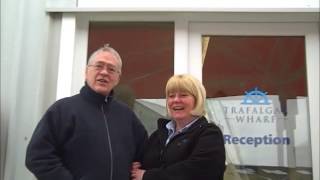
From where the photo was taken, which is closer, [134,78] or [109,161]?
[109,161]

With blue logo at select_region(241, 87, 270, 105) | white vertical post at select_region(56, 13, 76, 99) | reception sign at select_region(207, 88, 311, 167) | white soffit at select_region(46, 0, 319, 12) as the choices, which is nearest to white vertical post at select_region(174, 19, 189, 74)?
white soffit at select_region(46, 0, 319, 12)

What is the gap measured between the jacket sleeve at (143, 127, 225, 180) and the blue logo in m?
0.95

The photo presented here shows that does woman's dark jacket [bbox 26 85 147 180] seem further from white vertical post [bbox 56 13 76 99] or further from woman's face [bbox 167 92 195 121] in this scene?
white vertical post [bbox 56 13 76 99]

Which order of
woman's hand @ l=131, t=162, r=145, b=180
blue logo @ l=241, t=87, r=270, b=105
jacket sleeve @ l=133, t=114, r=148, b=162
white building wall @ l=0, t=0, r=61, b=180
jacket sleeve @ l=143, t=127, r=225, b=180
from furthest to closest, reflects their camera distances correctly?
blue logo @ l=241, t=87, r=270, b=105
white building wall @ l=0, t=0, r=61, b=180
jacket sleeve @ l=133, t=114, r=148, b=162
woman's hand @ l=131, t=162, r=145, b=180
jacket sleeve @ l=143, t=127, r=225, b=180

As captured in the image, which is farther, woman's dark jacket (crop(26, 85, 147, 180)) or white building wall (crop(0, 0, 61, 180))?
white building wall (crop(0, 0, 61, 180))

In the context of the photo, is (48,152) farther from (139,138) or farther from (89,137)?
(139,138)

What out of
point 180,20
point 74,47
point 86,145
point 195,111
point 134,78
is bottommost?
point 86,145

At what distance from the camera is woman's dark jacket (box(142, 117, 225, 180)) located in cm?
186

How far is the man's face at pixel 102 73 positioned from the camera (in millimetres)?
2080

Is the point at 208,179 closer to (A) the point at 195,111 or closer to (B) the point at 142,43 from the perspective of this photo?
(A) the point at 195,111

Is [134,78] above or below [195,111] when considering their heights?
above

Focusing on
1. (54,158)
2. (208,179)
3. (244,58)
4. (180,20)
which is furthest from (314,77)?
(54,158)

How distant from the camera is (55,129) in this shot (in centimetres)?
195

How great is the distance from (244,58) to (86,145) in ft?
4.40
